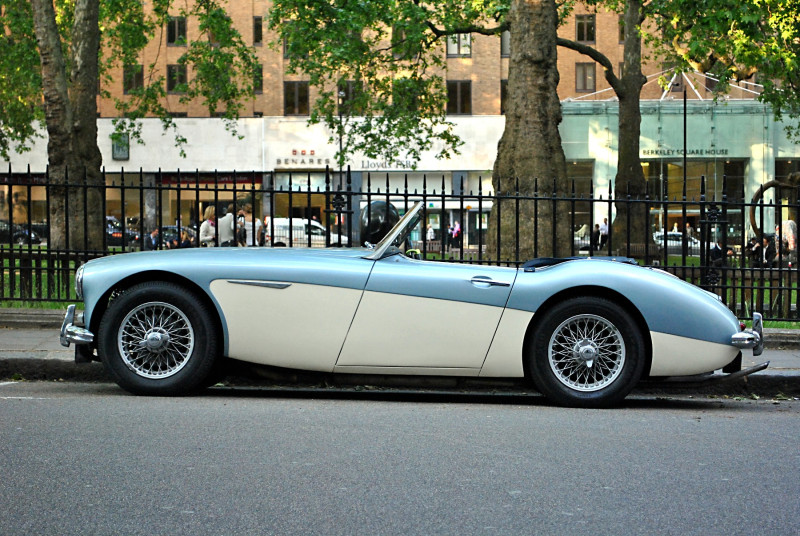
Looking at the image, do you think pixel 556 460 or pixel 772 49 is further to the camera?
pixel 772 49

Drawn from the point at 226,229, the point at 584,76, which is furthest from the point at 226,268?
the point at 584,76

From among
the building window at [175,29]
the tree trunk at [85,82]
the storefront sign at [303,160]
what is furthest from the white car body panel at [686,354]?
the building window at [175,29]

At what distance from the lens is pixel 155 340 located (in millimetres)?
6781

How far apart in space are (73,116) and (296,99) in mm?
30417

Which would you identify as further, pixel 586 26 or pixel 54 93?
pixel 586 26

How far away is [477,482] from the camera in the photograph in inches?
180

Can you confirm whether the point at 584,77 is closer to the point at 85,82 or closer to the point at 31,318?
the point at 85,82

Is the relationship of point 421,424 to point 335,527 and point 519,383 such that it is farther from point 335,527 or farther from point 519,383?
point 335,527

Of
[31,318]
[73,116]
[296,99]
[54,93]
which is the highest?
[296,99]

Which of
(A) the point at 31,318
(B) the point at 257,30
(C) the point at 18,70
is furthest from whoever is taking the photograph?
(B) the point at 257,30

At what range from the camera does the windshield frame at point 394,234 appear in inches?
271

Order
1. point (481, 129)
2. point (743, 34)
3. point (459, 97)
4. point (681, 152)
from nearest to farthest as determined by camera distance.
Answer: point (743, 34) < point (681, 152) < point (481, 129) < point (459, 97)

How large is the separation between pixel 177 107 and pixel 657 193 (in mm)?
23278

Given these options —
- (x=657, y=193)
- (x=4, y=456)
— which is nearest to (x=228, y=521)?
(x=4, y=456)
